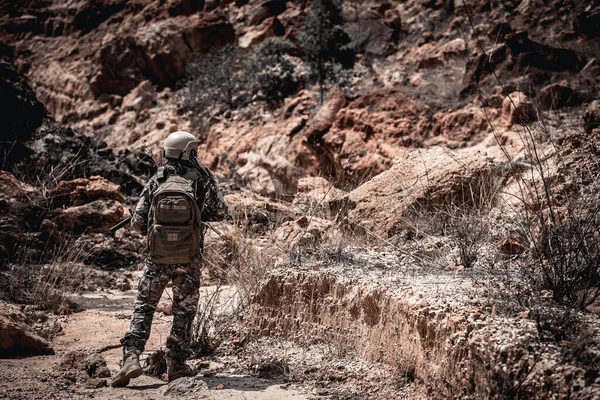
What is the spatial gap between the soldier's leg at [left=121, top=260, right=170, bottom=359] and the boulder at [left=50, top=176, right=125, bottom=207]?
4739mm

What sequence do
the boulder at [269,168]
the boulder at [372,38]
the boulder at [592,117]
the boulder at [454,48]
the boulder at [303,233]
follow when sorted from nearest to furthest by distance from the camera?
the boulder at [303,233], the boulder at [592,117], the boulder at [269,168], the boulder at [454,48], the boulder at [372,38]

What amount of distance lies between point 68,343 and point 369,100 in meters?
7.22

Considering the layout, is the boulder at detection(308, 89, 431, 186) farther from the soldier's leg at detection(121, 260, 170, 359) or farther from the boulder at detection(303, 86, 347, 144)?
the soldier's leg at detection(121, 260, 170, 359)

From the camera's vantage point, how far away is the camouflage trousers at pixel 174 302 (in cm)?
342

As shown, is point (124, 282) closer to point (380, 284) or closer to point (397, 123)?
point (380, 284)

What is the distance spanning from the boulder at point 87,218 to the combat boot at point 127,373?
4.44 m

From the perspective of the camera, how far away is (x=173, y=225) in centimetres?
335

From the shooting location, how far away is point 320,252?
426 cm

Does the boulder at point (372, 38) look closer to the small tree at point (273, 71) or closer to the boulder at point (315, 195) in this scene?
the small tree at point (273, 71)

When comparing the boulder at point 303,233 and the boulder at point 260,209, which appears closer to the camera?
the boulder at point 303,233

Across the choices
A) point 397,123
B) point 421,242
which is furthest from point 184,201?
point 397,123

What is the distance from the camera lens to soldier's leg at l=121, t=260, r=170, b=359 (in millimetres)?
3424

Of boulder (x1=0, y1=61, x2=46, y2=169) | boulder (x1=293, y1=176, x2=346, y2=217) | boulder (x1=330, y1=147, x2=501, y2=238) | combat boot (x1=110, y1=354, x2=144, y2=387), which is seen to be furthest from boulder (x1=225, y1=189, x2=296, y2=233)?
boulder (x1=0, y1=61, x2=46, y2=169)

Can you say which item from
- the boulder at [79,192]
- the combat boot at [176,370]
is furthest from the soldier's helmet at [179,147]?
the boulder at [79,192]
